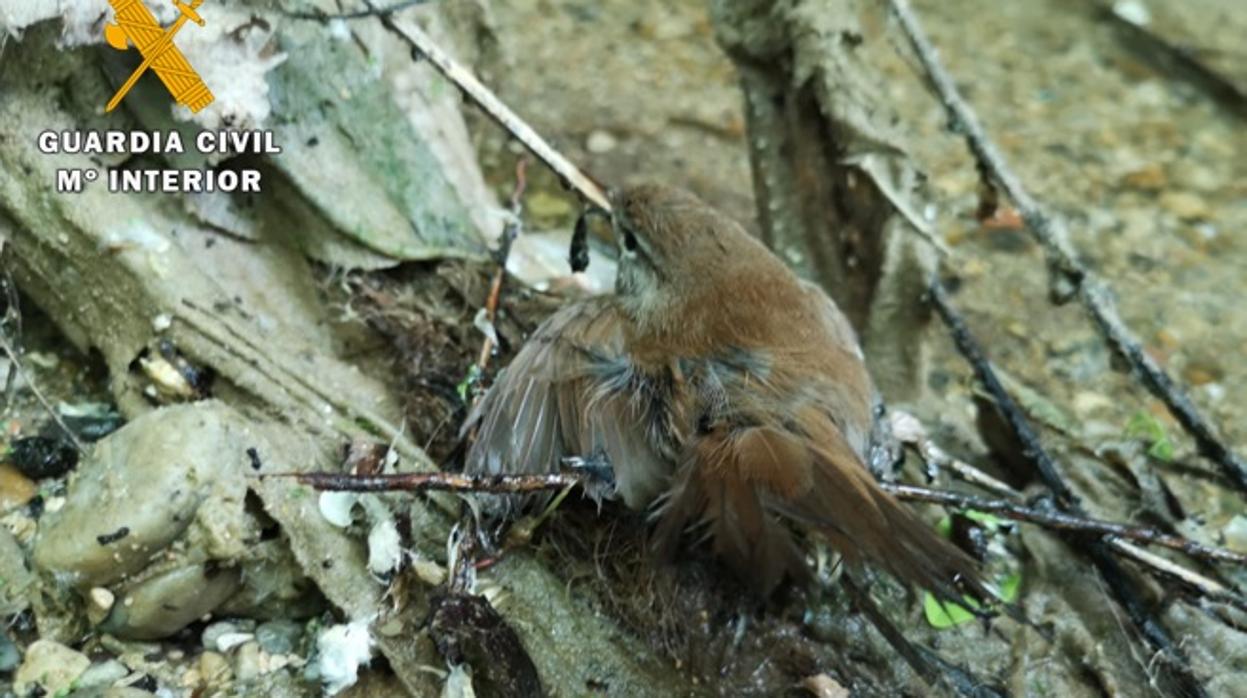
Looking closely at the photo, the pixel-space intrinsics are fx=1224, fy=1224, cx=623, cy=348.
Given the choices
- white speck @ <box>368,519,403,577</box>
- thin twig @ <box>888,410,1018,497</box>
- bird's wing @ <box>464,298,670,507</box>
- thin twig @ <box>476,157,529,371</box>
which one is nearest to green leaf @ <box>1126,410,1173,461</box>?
thin twig @ <box>888,410,1018,497</box>

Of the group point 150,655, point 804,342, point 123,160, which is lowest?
point 150,655

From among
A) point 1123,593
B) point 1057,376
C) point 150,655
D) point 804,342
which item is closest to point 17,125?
point 150,655

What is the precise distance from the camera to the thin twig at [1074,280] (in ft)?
11.4

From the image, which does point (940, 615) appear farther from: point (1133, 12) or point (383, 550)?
point (1133, 12)

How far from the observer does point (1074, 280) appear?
143 inches

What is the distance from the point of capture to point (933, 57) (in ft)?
12.3

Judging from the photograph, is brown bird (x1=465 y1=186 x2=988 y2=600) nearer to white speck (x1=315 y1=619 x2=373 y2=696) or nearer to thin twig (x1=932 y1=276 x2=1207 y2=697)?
white speck (x1=315 y1=619 x2=373 y2=696)

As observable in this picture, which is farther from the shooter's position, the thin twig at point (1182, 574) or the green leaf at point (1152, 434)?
the green leaf at point (1152, 434)

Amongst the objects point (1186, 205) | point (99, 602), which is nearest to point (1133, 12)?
point (1186, 205)

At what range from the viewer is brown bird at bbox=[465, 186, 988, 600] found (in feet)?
7.78

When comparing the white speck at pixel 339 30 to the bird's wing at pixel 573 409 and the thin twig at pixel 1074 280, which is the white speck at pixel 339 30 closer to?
the bird's wing at pixel 573 409

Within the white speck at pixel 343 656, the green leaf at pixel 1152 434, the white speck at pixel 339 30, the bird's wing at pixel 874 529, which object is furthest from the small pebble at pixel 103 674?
the green leaf at pixel 1152 434

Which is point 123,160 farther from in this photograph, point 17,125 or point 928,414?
point 928,414

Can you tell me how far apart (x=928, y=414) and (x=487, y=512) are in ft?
5.65
